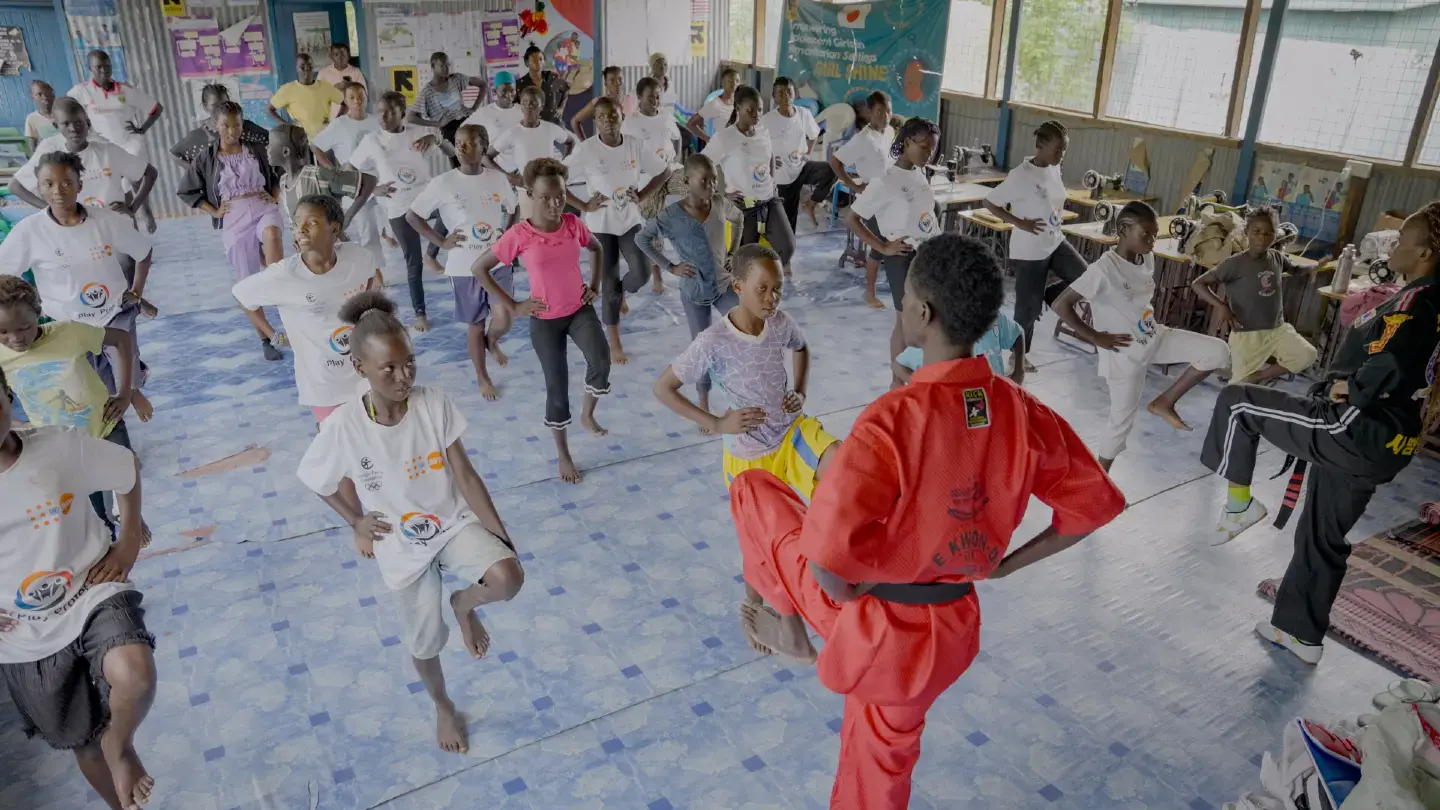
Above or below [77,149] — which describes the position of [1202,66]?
above

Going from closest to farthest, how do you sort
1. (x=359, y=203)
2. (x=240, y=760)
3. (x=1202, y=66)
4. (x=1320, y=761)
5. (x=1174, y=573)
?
(x=1320, y=761), (x=240, y=760), (x=1174, y=573), (x=359, y=203), (x=1202, y=66)

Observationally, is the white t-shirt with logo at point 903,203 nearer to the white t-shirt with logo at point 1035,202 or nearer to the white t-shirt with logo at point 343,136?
the white t-shirt with logo at point 1035,202

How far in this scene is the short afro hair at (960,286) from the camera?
2320 millimetres

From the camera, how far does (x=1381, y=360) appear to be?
137 inches

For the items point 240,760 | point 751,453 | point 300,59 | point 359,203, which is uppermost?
point 300,59

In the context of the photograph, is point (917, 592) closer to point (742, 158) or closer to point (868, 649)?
point (868, 649)

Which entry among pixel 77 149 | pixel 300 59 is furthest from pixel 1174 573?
pixel 300 59

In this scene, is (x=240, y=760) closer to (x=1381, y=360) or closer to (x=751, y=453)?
(x=751, y=453)

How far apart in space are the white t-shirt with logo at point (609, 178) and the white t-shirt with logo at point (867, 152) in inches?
82.9

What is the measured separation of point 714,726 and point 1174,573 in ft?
7.79

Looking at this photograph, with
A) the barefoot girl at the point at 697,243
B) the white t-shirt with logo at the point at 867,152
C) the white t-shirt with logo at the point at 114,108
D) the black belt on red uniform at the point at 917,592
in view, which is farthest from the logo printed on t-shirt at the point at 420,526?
the white t-shirt with logo at the point at 114,108

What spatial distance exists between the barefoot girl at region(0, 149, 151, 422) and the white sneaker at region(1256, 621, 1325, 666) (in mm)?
5000

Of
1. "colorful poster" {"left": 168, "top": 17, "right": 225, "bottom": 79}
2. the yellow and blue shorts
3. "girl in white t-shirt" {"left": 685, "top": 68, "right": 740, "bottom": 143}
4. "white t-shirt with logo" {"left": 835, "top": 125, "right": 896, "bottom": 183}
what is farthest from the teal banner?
the yellow and blue shorts

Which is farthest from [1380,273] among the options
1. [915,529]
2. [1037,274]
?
[915,529]
